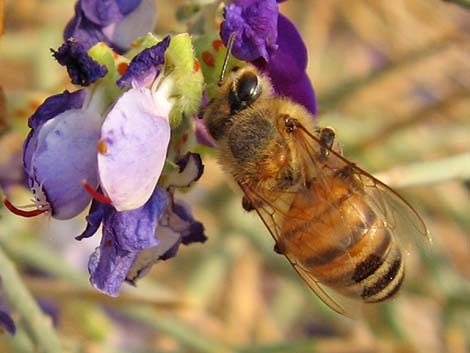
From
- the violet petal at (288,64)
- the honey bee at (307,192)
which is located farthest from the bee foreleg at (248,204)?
the violet petal at (288,64)

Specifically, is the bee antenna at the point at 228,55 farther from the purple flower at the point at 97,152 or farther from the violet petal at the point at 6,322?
the violet petal at the point at 6,322

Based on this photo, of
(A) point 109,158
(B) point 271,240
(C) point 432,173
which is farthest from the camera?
(B) point 271,240

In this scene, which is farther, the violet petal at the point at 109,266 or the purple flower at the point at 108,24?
the purple flower at the point at 108,24

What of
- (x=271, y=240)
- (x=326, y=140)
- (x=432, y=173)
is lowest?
(x=271, y=240)

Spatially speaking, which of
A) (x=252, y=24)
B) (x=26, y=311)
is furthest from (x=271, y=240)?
(x=252, y=24)

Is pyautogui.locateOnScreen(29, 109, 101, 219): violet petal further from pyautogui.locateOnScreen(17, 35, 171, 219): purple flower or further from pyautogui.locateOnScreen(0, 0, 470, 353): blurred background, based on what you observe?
pyautogui.locateOnScreen(0, 0, 470, 353): blurred background

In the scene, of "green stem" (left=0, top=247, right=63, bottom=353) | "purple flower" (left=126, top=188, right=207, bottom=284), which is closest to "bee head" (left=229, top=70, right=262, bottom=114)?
"purple flower" (left=126, top=188, right=207, bottom=284)

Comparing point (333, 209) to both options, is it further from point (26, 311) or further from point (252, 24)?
point (26, 311)
